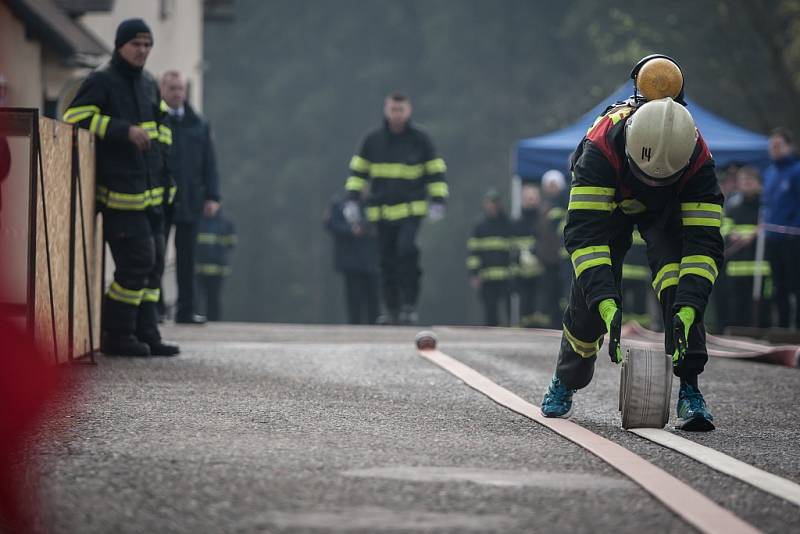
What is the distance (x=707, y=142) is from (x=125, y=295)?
9.84 m

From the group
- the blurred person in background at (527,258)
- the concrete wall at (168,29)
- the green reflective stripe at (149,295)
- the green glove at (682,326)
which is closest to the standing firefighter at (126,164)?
the green reflective stripe at (149,295)

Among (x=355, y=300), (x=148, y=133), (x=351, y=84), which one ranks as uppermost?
(x=351, y=84)

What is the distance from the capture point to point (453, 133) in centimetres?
4500

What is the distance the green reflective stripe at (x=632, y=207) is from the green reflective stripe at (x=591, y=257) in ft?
0.79

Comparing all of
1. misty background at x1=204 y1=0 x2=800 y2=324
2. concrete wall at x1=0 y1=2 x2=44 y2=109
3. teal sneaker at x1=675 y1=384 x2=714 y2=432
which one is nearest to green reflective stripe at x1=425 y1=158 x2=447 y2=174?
concrete wall at x1=0 y1=2 x2=44 y2=109

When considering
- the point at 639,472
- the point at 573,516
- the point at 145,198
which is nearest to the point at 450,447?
the point at 639,472

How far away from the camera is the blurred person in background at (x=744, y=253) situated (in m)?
16.3

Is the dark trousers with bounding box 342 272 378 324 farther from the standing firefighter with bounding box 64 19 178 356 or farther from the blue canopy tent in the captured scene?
the standing firefighter with bounding box 64 19 178 356

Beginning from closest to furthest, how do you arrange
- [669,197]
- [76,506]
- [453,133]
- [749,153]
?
[76,506]
[669,197]
[749,153]
[453,133]

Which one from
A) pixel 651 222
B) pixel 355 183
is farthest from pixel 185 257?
pixel 651 222

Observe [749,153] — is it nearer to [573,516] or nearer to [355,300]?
[355,300]

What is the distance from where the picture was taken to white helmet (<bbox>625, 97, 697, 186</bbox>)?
6.16 m

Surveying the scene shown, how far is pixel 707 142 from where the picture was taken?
57.9 ft

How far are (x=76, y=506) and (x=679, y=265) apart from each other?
3.21 m
